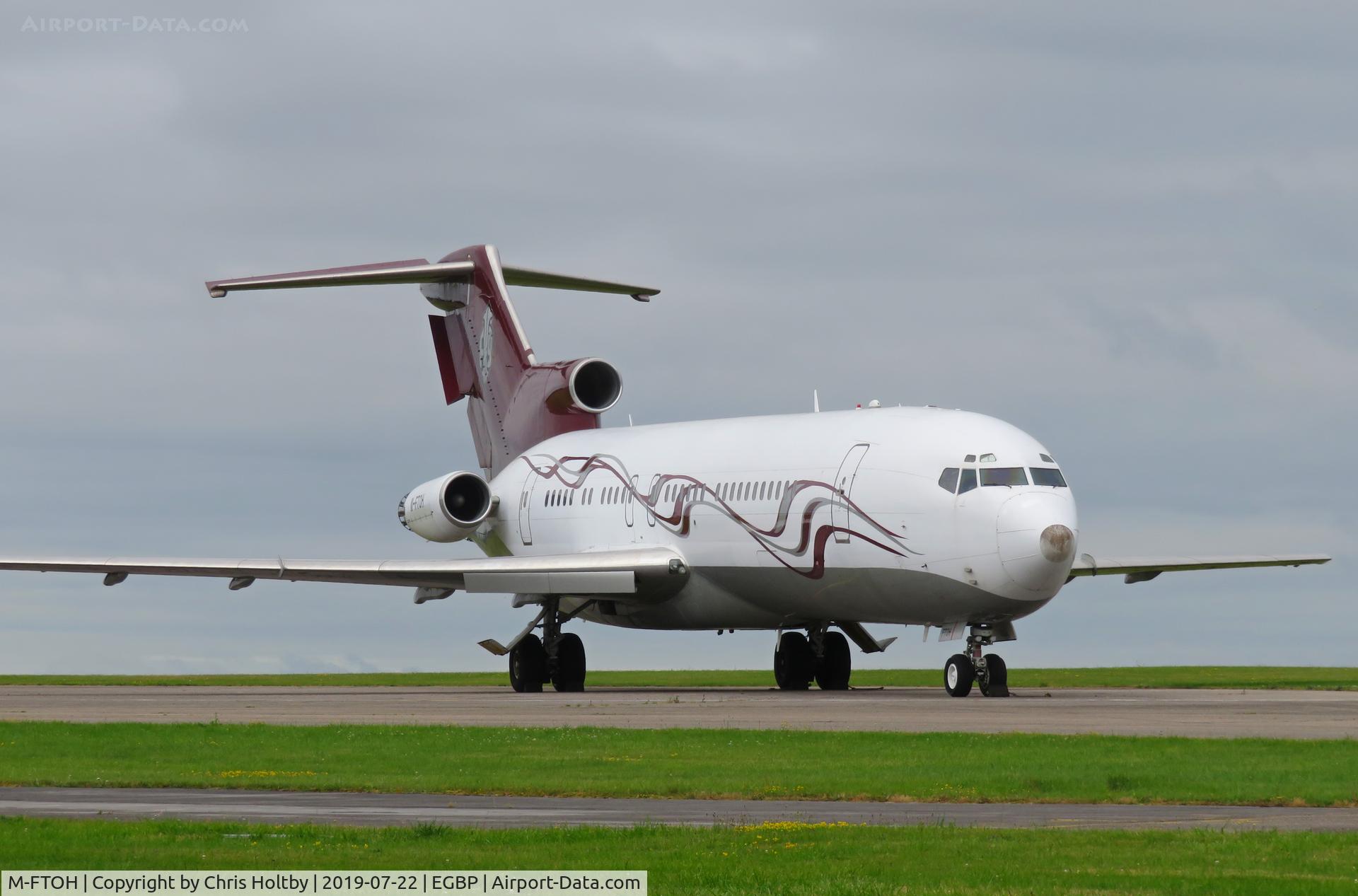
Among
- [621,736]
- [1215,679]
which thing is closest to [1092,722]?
[621,736]

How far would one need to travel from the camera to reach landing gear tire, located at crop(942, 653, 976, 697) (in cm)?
3416

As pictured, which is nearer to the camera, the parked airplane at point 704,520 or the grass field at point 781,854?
the grass field at point 781,854

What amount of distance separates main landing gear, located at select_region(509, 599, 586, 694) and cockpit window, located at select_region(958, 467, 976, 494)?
12038 millimetres

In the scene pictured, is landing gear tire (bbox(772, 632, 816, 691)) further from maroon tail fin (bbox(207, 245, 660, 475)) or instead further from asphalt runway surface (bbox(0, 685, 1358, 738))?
maroon tail fin (bbox(207, 245, 660, 475))

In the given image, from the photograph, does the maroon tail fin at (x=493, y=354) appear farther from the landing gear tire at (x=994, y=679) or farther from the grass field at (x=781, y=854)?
the grass field at (x=781, y=854)

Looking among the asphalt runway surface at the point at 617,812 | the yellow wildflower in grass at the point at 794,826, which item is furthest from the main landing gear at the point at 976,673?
the yellow wildflower in grass at the point at 794,826

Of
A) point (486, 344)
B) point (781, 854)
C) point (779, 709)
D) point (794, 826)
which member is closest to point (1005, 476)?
point (779, 709)

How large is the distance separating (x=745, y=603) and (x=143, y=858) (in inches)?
1080

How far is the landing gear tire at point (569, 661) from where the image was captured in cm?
4325

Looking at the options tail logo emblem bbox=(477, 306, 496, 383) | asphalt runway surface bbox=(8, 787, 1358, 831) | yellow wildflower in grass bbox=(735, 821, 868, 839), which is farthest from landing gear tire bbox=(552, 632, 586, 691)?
yellow wildflower in grass bbox=(735, 821, 868, 839)

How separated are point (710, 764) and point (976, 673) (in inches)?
584

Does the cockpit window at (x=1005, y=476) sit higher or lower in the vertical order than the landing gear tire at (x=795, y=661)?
higher

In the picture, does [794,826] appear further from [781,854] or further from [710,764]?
[710,764]

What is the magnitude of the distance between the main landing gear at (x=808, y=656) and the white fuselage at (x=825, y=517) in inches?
56.5
